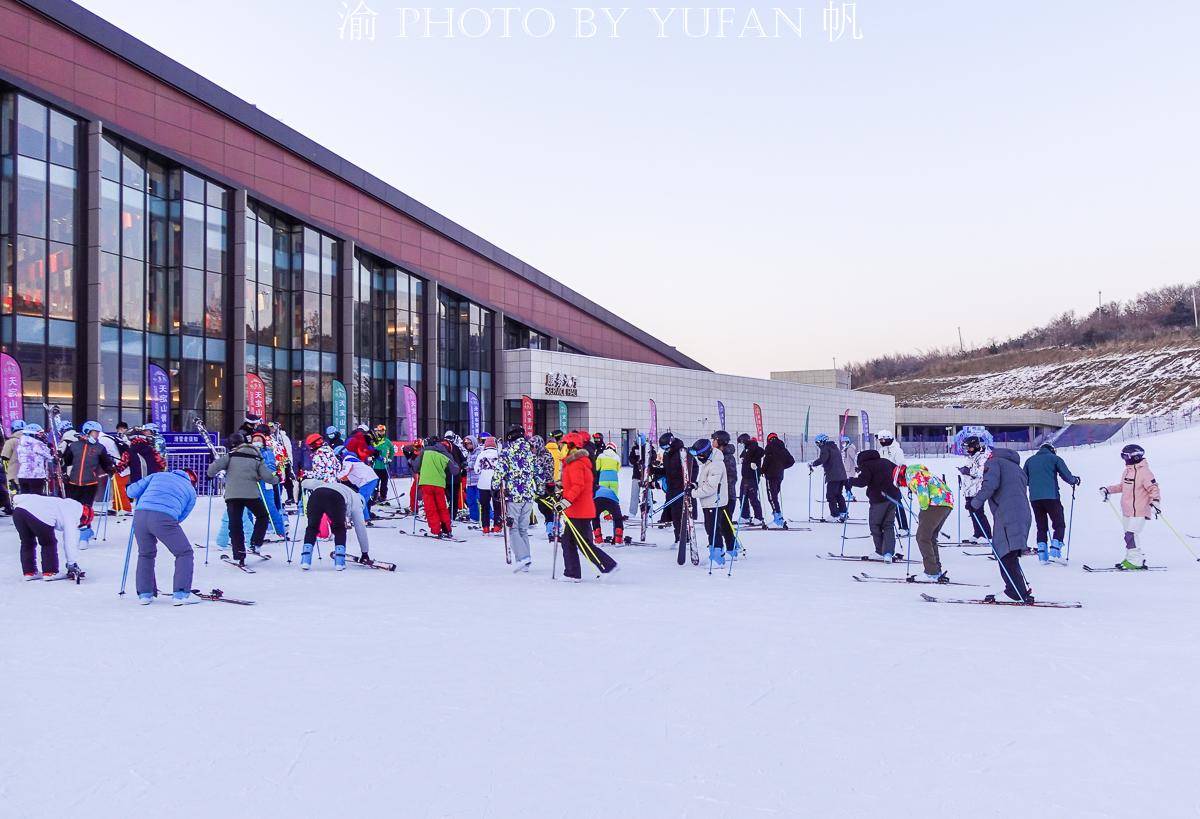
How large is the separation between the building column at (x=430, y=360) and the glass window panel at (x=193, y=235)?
39.0 feet

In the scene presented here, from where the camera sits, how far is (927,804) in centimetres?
372

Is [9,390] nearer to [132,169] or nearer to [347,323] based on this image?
[132,169]

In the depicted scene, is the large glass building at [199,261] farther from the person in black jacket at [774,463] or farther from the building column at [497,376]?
the person in black jacket at [774,463]

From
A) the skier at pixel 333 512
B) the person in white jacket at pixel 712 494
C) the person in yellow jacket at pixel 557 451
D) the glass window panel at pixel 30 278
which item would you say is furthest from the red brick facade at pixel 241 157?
the person in white jacket at pixel 712 494

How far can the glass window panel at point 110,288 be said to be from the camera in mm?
27656

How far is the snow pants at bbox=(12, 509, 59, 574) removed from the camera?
9.43 meters

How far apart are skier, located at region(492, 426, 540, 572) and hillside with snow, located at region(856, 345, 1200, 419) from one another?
104 m

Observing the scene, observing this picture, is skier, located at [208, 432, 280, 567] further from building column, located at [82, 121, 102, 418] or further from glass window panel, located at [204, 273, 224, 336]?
glass window panel, located at [204, 273, 224, 336]

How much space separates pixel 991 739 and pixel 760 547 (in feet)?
28.9

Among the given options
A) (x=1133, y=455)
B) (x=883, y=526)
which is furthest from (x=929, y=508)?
(x=1133, y=455)

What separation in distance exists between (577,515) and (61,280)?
23.3m

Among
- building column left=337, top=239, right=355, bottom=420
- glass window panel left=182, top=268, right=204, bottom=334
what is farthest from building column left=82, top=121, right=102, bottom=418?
building column left=337, top=239, right=355, bottom=420

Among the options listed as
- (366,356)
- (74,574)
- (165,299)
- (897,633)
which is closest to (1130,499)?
(897,633)

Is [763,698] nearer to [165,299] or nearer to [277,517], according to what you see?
[277,517]
